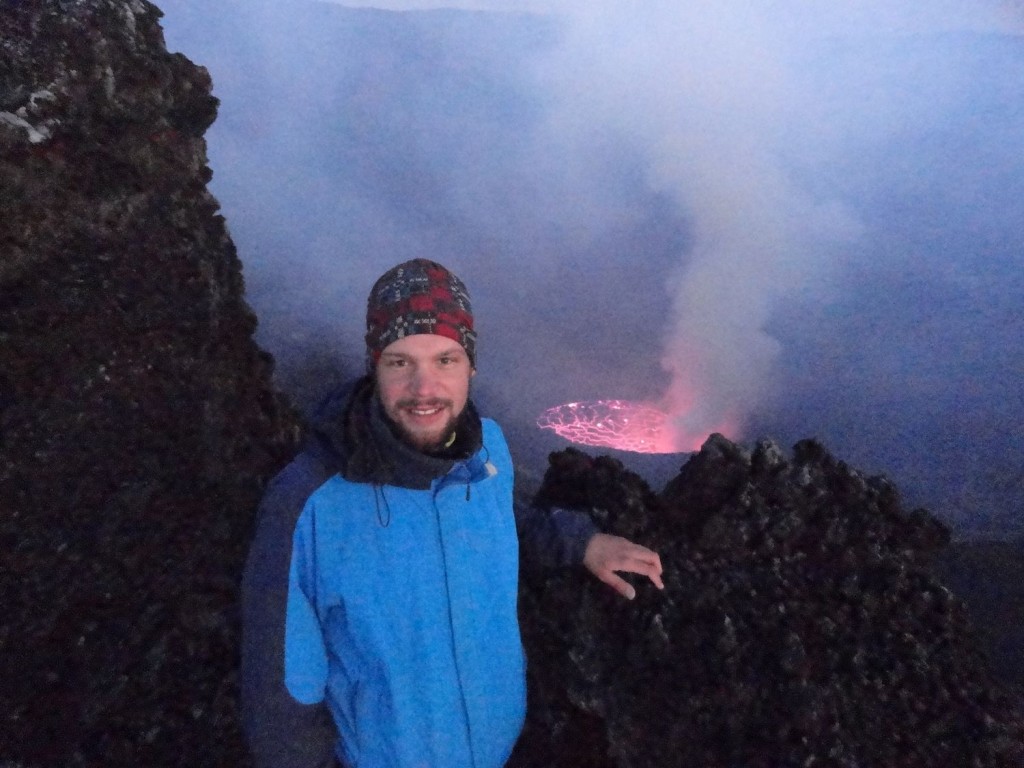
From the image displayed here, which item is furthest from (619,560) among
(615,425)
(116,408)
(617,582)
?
(615,425)

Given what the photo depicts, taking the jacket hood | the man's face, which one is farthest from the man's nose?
the jacket hood

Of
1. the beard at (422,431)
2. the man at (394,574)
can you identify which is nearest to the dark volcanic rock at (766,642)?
the man at (394,574)

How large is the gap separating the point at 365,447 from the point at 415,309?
46cm

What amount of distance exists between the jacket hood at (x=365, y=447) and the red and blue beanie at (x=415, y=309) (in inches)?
8.5

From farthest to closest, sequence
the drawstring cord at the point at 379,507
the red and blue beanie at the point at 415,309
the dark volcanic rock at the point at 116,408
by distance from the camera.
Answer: the dark volcanic rock at the point at 116,408, the red and blue beanie at the point at 415,309, the drawstring cord at the point at 379,507

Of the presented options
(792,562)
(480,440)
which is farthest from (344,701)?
(792,562)

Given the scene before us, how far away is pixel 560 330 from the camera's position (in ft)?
48.6

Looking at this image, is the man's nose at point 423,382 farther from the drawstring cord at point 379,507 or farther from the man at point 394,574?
the drawstring cord at point 379,507

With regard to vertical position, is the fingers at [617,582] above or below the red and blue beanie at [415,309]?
below

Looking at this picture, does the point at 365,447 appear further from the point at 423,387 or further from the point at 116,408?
the point at 116,408

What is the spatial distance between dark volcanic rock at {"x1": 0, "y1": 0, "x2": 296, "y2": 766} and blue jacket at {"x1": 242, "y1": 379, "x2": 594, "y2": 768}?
1.51 m

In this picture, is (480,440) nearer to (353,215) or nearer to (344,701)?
(344,701)

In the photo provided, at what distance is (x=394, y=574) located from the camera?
6.13 ft

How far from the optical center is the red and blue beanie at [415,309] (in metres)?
1.99
